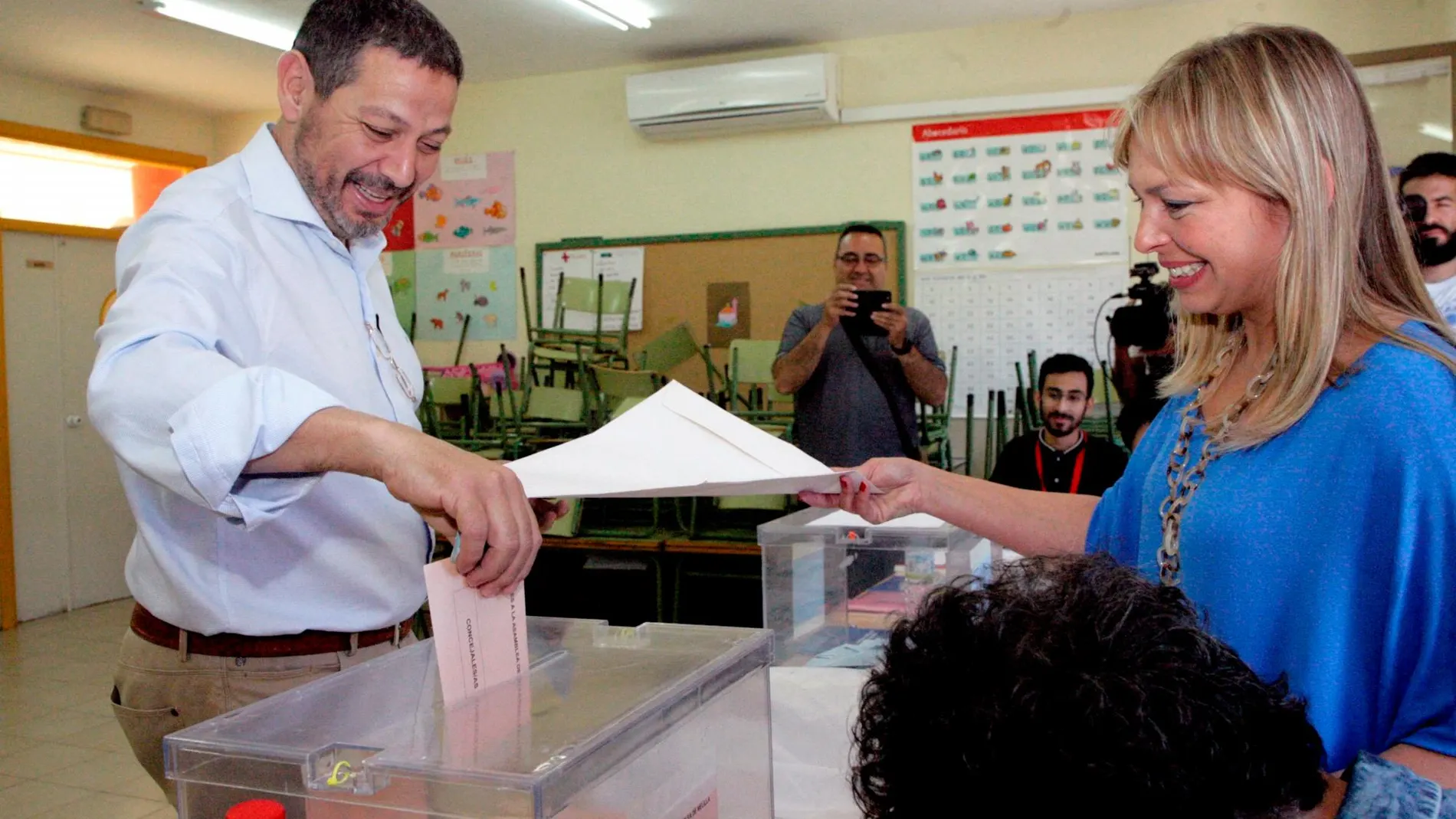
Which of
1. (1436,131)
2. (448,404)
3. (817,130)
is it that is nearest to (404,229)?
(448,404)

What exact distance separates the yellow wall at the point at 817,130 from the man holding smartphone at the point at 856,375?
6.91 feet

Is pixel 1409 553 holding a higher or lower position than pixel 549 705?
higher

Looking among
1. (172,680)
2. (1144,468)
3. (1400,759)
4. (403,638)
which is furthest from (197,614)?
(1400,759)

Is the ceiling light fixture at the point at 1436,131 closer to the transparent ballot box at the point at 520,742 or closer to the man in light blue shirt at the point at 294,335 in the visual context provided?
the man in light blue shirt at the point at 294,335

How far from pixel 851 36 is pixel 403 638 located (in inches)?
214

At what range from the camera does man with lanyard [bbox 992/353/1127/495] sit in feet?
12.5

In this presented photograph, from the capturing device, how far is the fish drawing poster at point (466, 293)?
7.09 m

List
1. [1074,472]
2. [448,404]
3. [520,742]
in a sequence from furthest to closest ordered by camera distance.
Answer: [448,404] → [1074,472] → [520,742]

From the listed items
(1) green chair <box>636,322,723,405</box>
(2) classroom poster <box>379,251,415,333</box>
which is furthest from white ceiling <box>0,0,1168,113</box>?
(1) green chair <box>636,322,723,405</box>

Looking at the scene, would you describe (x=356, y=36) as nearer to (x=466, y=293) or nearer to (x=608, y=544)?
(x=608, y=544)

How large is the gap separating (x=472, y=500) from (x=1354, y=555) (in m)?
0.69

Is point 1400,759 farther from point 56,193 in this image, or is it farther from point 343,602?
point 56,193

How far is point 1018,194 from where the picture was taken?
5.96 m

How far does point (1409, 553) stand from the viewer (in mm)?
814
